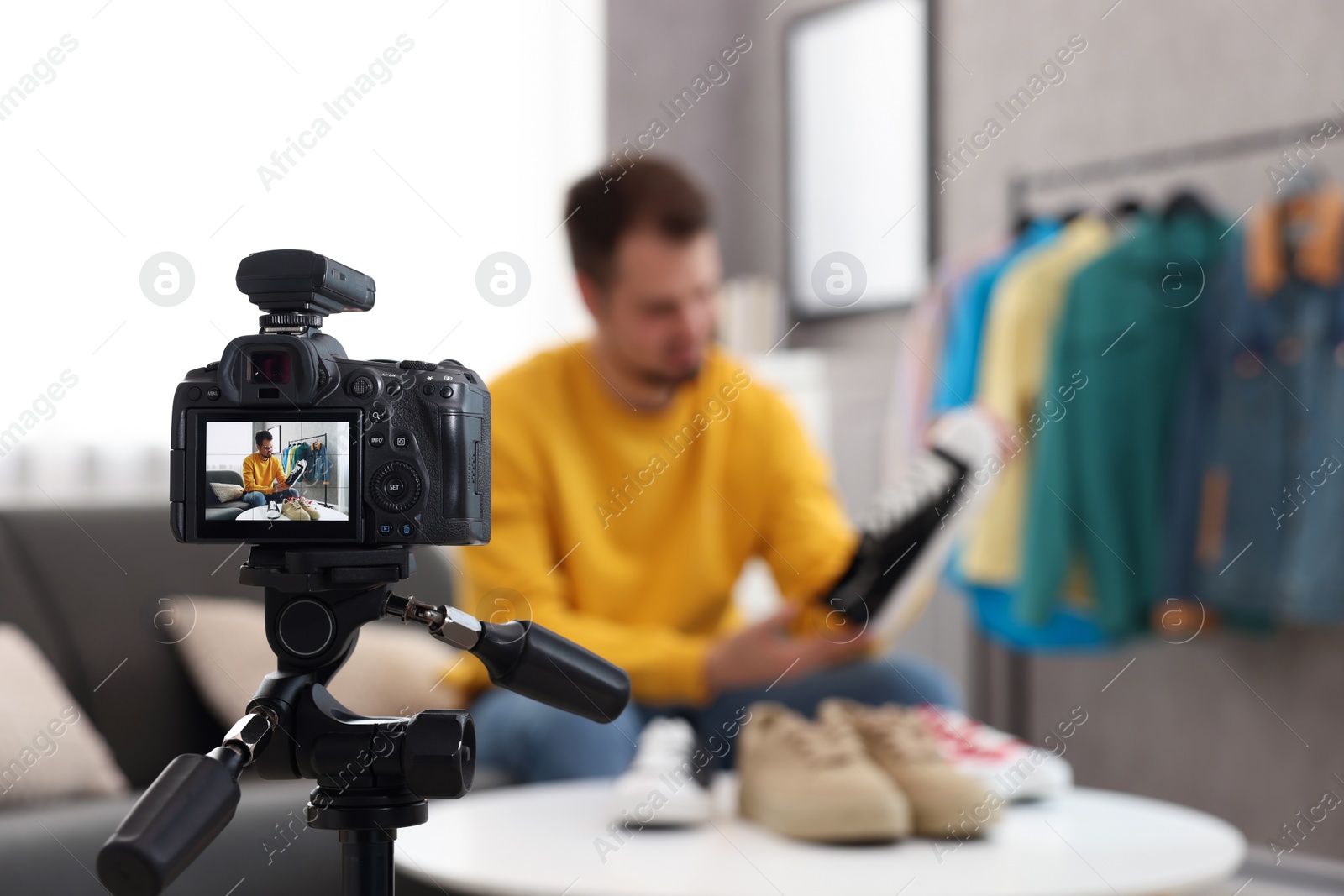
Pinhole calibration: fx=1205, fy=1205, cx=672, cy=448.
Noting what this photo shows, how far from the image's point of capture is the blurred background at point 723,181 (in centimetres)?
199

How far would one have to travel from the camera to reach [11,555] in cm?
152

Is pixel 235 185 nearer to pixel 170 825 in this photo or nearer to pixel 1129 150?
pixel 1129 150

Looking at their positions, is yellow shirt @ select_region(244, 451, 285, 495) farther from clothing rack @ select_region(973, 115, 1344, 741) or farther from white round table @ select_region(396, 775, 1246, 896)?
clothing rack @ select_region(973, 115, 1344, 741)

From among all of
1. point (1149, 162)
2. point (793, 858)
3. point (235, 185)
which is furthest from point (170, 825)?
point (1149, 162)

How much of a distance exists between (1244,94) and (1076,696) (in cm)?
117

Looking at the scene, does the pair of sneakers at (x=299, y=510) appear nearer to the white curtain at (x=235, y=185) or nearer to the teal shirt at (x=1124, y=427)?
the white curtain at (x=235, y=185)

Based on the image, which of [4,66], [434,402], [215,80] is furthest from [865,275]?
[434,402]

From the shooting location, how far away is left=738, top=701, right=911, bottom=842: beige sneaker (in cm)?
89

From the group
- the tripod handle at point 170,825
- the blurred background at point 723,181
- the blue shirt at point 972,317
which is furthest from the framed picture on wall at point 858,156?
the tripod handle at point 170,825

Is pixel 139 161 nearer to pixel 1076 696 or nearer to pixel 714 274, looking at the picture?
pixel 714 274

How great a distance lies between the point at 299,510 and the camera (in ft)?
1.43

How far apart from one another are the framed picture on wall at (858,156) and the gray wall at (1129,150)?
5cm

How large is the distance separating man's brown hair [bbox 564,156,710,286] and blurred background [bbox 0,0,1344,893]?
2.45 ft

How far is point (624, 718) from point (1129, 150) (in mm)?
1630
